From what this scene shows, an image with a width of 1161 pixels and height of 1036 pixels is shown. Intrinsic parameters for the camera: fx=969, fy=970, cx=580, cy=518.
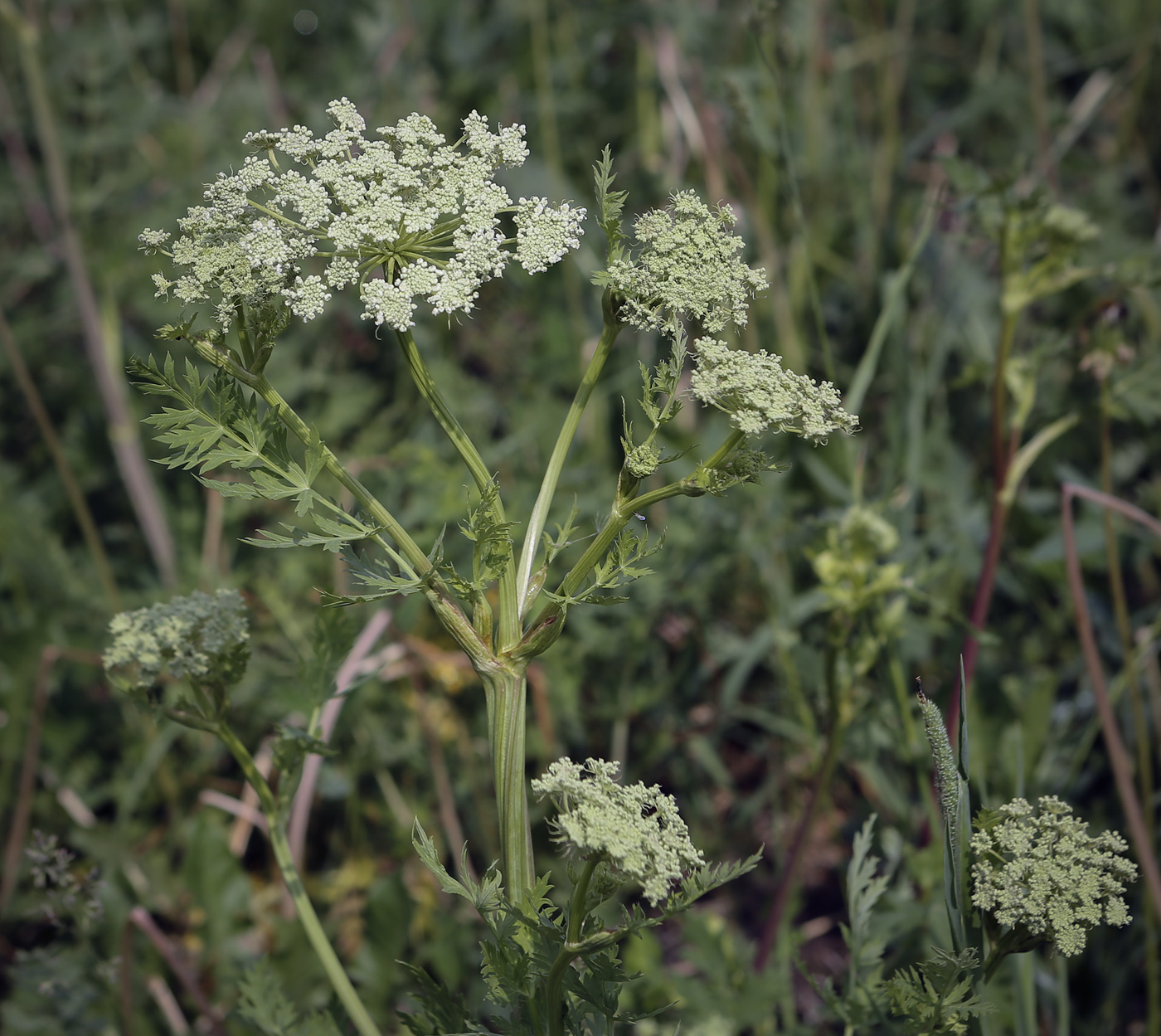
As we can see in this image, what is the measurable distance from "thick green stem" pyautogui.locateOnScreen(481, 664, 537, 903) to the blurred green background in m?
0.49

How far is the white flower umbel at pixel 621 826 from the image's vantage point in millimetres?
1074

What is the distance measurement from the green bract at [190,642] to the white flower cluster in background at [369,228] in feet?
1.79

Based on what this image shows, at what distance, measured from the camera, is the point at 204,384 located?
1.18 metres

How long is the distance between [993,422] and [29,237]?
13.1 feet

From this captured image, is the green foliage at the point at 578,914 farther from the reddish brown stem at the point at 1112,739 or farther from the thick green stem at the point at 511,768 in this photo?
the reddish brown stem at the point at 1112,739

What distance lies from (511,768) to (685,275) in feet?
2.16

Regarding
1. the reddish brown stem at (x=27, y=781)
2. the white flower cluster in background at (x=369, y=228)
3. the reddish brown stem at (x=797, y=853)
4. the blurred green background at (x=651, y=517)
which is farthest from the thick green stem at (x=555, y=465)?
the reddish brown stem at (x=27, y=781)

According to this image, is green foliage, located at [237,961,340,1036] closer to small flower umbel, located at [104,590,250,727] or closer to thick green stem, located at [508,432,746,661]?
small flower umbel, located at [104,590,250,727]

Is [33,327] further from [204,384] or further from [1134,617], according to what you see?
[1134,617]

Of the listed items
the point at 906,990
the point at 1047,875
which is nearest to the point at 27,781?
the point at 906,990

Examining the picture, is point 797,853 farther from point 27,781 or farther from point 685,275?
point 27,781

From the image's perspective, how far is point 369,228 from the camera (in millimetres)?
1130

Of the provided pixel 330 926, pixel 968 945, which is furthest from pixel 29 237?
pixel 968 945

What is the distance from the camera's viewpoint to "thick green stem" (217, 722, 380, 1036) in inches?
57.5
